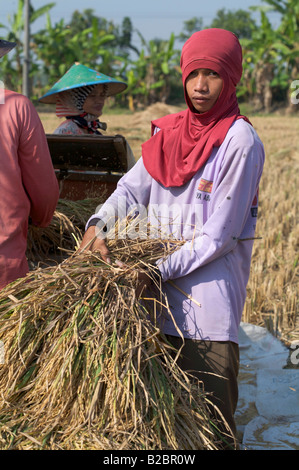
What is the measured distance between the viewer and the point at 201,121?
1961 mm

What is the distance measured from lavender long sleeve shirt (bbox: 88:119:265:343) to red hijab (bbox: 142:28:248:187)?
0.04 metres

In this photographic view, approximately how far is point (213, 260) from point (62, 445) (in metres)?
0.77

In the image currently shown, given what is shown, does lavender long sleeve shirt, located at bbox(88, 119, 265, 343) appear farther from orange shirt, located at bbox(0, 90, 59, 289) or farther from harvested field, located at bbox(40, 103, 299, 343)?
harvested field, located at bbox(40, 103, 299, 343)

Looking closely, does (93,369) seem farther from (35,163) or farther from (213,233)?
(35,163)

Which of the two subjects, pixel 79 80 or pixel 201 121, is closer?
pixel 201 121

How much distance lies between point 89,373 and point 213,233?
60cm

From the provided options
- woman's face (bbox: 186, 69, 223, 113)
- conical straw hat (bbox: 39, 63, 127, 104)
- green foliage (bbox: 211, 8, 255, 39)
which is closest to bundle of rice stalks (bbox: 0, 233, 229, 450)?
woman's face (bbox: 186, 69, 223, 113)

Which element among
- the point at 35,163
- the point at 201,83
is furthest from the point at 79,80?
the point at 201,83

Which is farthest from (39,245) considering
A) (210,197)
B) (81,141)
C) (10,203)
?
(210,197)

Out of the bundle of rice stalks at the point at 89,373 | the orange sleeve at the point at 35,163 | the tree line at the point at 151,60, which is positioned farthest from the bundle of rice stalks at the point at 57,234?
the tree line at the point at 151,60

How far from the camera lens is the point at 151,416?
151 centimetres

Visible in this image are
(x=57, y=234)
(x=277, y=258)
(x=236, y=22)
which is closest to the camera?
(x=57, y=234)

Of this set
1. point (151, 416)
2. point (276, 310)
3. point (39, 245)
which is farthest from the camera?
point (276, 310)

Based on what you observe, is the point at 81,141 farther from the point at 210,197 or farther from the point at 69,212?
the point at 210,197
